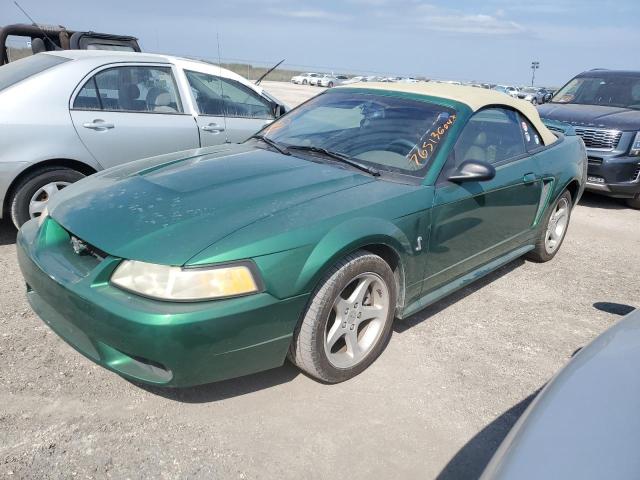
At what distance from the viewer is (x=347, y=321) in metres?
2.74

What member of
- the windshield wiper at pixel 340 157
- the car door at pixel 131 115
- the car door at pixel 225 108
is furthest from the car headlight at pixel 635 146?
the car door at pixel 131 115

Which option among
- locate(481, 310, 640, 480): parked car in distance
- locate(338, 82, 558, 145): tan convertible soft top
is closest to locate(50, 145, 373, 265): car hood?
locate(338, 82, 558, 145): tan convertible soft top

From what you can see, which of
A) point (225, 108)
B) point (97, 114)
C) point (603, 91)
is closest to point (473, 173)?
point (225, 108)

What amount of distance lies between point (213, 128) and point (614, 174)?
5.28m

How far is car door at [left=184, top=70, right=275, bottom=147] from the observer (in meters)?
4.97

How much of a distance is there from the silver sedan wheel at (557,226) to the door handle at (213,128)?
317 centimetres

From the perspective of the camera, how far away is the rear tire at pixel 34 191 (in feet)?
13.3

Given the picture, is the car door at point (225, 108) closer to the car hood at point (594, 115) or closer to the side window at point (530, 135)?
the side window at point (530, 135)

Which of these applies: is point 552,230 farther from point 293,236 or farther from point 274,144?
point 293,236

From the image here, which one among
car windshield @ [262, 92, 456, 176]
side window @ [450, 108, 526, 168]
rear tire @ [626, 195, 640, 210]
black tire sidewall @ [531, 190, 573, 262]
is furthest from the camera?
rear tire @ [626, 195, 640, 210]

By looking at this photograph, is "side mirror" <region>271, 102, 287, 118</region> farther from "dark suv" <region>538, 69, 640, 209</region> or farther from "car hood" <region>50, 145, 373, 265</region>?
"dark suv" <region>538, 69, 640, 209</region>

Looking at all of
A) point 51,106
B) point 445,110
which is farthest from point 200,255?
point 51,106

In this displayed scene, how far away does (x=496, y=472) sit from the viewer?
1.37 metres

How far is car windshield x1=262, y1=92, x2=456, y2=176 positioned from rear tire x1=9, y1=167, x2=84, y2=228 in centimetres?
174
